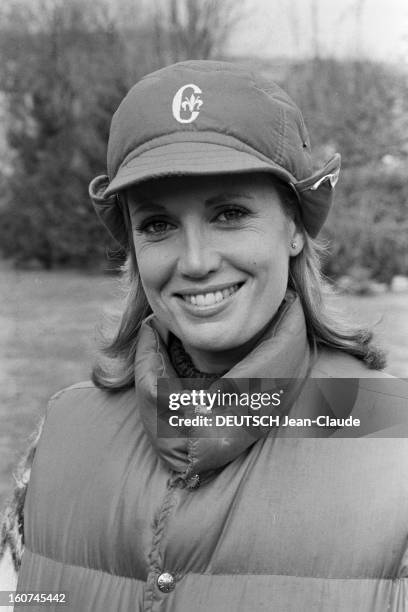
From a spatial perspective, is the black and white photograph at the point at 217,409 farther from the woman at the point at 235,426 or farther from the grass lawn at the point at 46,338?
the grass lawn at the point at 46,338

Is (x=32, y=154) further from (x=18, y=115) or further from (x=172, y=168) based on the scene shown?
(x=172, y=168)

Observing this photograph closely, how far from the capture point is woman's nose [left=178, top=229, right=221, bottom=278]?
156 centimetres

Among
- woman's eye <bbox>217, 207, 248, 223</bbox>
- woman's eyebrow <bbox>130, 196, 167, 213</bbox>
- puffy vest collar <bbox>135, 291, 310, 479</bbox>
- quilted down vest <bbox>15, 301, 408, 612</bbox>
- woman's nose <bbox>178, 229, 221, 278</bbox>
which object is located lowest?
quilted down vest <bbox>15, 301, 408, 612</bbox>

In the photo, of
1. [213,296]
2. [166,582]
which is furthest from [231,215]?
[166,582]

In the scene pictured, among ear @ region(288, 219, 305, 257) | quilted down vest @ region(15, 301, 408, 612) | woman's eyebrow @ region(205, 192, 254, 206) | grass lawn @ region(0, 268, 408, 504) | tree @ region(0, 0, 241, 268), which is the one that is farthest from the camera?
tree @ region(0, 0, 241, 268)

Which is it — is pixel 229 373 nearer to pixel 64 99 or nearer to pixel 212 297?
pixel 212 297

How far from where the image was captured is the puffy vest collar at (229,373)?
1561 mm

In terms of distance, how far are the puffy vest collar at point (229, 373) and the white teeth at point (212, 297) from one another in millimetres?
123

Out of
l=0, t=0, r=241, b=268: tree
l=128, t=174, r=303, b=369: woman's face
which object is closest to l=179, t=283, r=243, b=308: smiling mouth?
l=128, t=174, r=303, b=369: woman's face

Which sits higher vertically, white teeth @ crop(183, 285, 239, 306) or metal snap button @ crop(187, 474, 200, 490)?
white teeth @ crop(183, 285, 239, 306)

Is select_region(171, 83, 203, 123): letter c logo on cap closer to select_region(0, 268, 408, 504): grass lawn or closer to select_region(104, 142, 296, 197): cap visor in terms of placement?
select_region(104, 142, 296, 197): cap visor

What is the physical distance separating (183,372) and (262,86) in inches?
25.0

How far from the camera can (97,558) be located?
1645mm

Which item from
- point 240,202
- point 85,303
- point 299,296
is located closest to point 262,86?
point 240,202
